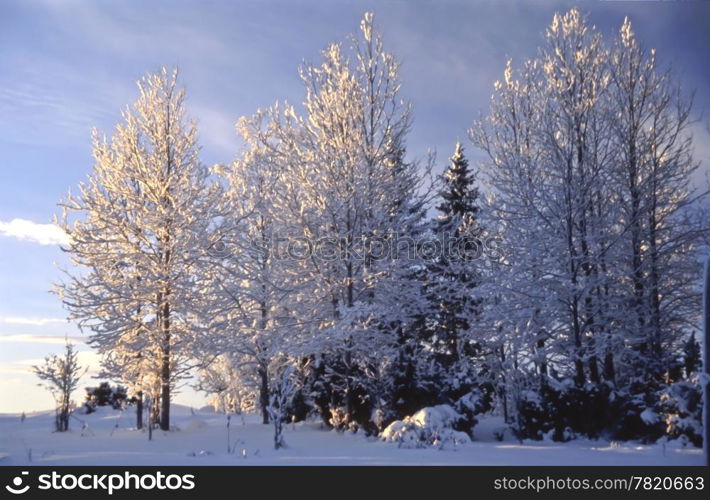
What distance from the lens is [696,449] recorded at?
984 centimetres

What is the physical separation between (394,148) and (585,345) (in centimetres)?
708

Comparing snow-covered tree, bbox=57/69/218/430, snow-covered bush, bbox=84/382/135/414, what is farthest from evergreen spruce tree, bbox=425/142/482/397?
snow-covered bush, bbox=84/382/135/414

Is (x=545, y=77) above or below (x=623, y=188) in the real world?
above

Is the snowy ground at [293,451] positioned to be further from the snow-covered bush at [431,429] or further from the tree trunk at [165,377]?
the tree trunk at [165,377]

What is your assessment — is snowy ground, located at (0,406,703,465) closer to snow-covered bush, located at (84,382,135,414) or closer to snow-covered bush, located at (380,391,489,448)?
snow-covered bush, located at (380,391,489,448)

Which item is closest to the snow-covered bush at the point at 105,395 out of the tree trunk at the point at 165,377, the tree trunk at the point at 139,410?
the tree trunk at the point at 139,410

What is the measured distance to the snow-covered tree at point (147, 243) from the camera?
Answer: 48.0 feet

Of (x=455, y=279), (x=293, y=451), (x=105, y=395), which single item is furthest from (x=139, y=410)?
(x=455, y=279)

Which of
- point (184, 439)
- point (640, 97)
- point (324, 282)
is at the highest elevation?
point (640, 97)

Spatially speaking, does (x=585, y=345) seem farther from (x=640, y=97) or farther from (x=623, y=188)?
(x=640, y=97)

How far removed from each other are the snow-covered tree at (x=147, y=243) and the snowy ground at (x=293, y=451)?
7.54ft
